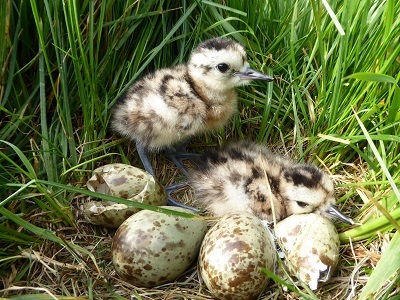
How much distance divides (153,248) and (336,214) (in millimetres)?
681

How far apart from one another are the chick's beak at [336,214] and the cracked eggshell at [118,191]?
2.09ft

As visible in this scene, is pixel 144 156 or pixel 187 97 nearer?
pixel 187 97

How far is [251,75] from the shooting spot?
7.03 feet

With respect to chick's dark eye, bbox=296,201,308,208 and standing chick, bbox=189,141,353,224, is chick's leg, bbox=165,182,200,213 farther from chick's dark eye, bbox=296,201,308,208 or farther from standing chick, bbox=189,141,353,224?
chick's dark eye, bbox=296,201,308,208

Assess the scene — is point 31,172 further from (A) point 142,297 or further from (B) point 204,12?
(B) point 204,12

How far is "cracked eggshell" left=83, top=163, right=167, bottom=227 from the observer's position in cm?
194

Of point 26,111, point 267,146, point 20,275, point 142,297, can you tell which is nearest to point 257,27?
point 267,146

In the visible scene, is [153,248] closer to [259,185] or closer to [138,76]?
[259,185]

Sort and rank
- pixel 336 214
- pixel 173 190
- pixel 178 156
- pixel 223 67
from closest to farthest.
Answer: pixel 336 214, pixel 223 67, pixel 173 190, pixel 178 156

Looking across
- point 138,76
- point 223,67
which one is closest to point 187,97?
point 223,67

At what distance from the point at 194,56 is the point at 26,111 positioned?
722 mm

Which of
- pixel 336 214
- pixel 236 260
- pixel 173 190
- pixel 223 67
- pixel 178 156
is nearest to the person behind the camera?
pixel 236 260

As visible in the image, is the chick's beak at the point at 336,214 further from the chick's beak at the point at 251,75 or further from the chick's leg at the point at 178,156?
the chick's leg at the point at 178,156

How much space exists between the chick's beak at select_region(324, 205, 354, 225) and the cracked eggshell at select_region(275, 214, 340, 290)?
0.21 feet
